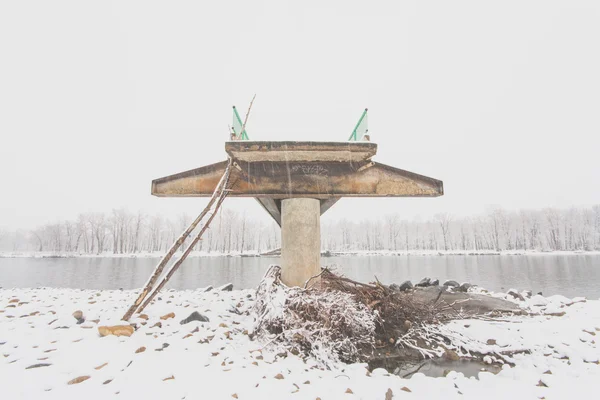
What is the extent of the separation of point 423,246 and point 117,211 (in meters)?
73.0

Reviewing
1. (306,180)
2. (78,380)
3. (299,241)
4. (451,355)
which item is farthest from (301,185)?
(78,380)

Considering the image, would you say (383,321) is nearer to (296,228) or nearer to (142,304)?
(296,228)

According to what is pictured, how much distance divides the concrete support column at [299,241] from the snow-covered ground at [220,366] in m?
1.35

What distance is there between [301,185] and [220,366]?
3.58m

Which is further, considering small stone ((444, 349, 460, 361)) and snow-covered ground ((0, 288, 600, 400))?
small stone ((444, 349, 460, 361))

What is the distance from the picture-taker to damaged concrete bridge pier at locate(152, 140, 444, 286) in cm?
578

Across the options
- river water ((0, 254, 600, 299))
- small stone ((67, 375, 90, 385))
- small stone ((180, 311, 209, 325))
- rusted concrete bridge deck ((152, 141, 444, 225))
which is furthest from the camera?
river water ((0, 254, 600, 299))

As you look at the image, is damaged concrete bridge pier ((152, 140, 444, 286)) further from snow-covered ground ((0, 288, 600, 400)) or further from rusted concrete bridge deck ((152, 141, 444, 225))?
snow-covered ground ((0, 288, 600, 400))

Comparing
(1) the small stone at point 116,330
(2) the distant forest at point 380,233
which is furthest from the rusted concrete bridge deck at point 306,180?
(2) the distant forest at point 380,233

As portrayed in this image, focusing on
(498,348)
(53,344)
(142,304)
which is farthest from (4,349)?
(498,348)

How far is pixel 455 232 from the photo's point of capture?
77250 millimetres

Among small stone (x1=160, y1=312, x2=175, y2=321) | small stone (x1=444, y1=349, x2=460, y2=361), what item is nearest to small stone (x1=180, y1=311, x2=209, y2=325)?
small stone (x1=160, y1=312, x2=175, y2=321)

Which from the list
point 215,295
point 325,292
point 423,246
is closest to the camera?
point 325,292

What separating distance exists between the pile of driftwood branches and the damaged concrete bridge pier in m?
0.69
